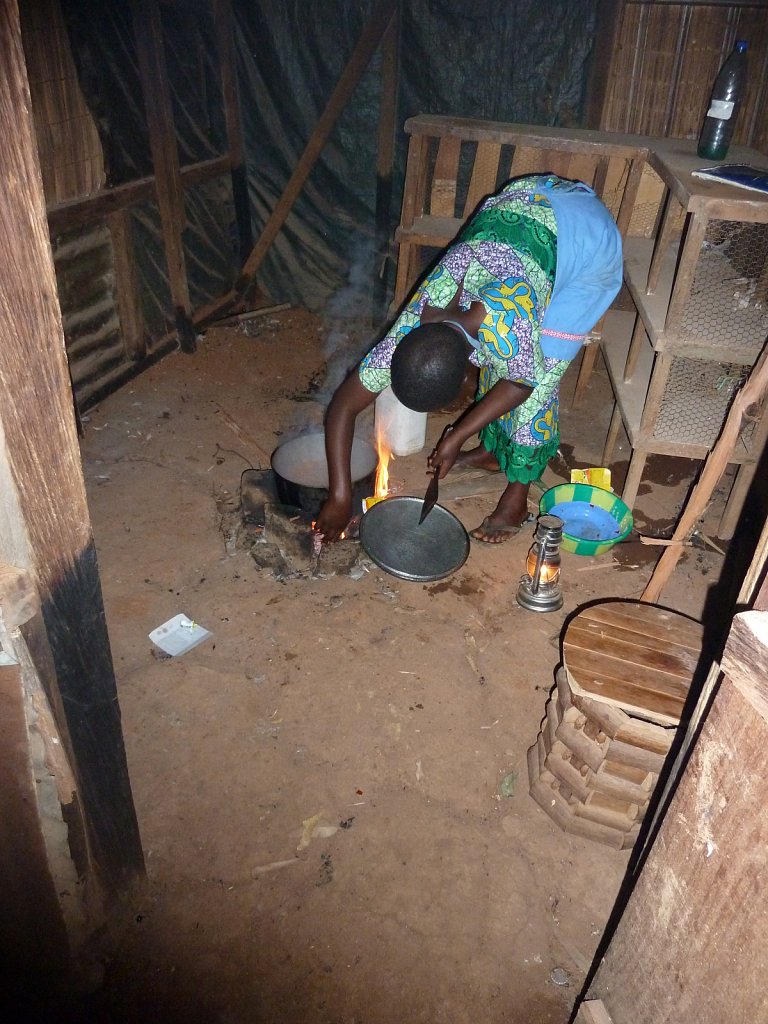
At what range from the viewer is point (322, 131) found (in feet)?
17.6

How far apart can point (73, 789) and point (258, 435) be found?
3.15 m

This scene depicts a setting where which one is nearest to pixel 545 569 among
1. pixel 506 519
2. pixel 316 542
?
pixel 506 519

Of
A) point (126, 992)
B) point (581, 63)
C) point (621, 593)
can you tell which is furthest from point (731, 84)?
point (126, 992)

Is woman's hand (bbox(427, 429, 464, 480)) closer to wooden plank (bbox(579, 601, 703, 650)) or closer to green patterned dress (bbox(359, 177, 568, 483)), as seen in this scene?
green patterned dress (bbox(359, 177, 568, 483))

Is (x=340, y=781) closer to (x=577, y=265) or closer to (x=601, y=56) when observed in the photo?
(x=577, y=265)

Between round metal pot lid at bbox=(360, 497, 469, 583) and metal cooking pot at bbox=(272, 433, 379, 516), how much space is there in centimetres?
14

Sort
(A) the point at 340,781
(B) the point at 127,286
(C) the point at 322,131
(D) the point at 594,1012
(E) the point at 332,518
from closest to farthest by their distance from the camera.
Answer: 1. (D) the point at 594,1012
2. (A) the point at 340,781
3. (E) the point at 332,518
4. (B) the point at 127,286
5. (C) the point at 322,131

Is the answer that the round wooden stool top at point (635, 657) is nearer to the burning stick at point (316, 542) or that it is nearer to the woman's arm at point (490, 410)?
the woman's arm at point (490, 410)

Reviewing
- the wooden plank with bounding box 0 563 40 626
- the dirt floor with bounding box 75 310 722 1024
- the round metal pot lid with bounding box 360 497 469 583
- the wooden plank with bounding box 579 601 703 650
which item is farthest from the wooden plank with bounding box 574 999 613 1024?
the round metal pot lid with bounding box 360 497 469 583

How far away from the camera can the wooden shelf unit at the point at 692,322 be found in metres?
2.95

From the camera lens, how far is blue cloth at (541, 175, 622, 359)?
312 cm

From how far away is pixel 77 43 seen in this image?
401 centimetres

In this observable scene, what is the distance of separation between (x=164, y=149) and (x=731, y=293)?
12.8 feet

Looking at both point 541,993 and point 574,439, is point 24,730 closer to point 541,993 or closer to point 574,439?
point 541,993
